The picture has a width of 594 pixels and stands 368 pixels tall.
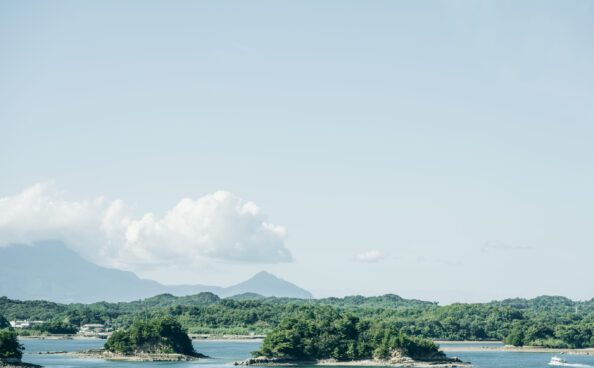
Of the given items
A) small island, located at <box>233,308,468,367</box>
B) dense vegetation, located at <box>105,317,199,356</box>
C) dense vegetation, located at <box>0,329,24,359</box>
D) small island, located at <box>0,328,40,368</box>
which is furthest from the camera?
dense vegetation, located at <box>105,317,199,356</box>

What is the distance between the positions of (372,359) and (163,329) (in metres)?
36.3

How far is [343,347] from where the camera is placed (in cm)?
12219

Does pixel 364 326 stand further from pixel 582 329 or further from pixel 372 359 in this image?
pixel 582 329

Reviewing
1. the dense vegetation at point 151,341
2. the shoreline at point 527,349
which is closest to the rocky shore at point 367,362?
the dense vegetation at point 151,341

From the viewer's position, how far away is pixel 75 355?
135125 mm

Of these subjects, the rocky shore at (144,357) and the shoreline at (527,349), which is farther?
the shoreline at (527,349)

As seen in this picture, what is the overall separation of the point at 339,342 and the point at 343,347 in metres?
1.19

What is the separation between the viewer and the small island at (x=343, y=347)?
120 metres

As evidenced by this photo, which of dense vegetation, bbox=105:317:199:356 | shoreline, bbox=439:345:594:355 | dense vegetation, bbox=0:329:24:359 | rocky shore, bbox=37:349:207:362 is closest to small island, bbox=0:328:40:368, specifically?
dense vegetation, bbox=0:329:24:359

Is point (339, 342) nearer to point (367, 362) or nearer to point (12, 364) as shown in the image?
point (367, 362)

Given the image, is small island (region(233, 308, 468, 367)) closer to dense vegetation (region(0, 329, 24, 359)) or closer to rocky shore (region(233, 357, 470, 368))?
rocky shore (region(233, 357, 470, 368))

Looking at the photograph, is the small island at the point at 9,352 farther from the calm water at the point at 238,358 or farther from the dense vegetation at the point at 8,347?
the calm water at the point at 238,358

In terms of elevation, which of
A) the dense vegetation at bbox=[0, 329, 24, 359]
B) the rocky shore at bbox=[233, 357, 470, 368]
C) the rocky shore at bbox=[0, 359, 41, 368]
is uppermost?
the dense vegetation at bbox=[0, 329, 24, 359]

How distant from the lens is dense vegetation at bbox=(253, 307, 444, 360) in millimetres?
120438
